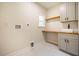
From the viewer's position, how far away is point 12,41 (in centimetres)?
240

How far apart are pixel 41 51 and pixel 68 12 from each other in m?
1.23

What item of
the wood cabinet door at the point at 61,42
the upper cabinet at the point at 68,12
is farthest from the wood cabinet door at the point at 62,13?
the wood cabinet door at the point at 61,42

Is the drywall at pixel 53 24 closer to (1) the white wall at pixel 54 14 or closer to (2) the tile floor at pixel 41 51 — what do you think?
(1) the white wall at pixel 54 14

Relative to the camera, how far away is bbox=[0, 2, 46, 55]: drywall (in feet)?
7.45

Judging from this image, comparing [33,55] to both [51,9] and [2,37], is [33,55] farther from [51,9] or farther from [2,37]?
[51,9]

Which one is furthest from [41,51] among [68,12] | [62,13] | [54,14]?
[68,12]

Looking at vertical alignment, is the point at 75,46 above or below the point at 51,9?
below

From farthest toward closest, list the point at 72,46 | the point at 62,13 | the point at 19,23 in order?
the point at 62,13 → the point at 72,46 → the point at 19,23

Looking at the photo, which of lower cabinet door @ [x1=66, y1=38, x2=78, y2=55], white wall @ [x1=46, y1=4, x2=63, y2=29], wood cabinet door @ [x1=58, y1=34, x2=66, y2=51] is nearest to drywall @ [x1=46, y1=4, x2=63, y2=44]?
white wall @ [x1=46, y1=4, x2=63, y2=29]

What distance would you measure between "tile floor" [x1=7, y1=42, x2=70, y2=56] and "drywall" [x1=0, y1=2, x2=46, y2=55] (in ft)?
0.32

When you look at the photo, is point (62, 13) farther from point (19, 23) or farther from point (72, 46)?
point (19, 23)

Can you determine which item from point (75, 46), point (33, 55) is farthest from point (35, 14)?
point (75, 46)

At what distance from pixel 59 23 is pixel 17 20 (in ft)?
3.30

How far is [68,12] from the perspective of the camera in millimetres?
2758
